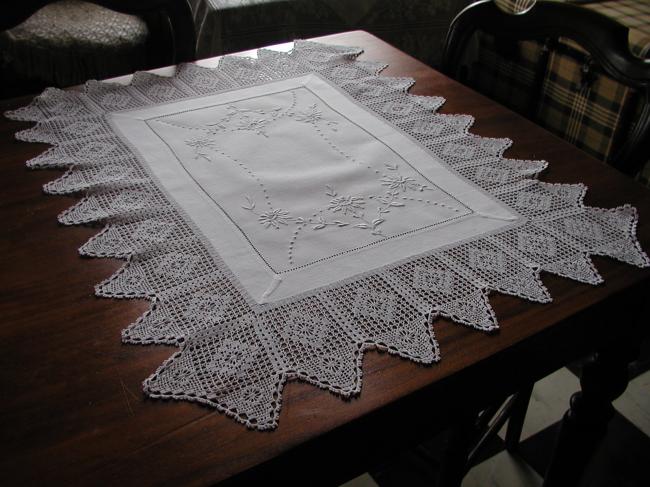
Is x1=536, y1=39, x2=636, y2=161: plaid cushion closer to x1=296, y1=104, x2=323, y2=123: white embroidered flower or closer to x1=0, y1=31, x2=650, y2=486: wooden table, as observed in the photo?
x1=296, y1=104, x2=323, y2=123: white embroidered flower

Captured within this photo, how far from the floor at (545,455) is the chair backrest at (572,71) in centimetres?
63

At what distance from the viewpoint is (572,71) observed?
6.40 ft

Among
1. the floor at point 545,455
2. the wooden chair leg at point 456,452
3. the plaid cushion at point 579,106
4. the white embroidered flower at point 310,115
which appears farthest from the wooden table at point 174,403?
the plaid cushion at point 579,106

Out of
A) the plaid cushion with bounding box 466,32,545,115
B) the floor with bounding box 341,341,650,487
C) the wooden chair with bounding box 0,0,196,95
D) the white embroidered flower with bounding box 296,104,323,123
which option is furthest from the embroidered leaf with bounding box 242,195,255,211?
the wooden chair with bounding box 0,0,196,95

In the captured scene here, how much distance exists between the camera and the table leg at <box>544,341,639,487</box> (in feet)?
3.13

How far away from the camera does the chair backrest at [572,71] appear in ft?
3.61

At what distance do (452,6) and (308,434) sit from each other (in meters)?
2.38

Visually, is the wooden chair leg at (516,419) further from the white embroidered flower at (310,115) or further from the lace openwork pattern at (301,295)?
the white embroidered flower at (310,115)

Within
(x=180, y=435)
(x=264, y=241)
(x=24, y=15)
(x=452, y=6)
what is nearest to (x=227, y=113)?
(x=264, y=241)

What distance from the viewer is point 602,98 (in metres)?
2.06

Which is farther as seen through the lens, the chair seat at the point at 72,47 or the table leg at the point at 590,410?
the chair seat at the point at 72,47

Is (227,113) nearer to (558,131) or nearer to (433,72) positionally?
(433,72)

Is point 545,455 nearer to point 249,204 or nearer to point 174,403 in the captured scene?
point 249,204

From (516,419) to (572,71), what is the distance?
1.07m
